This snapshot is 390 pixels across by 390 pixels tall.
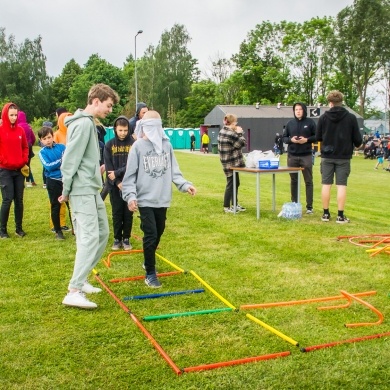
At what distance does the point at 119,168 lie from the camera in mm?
7512

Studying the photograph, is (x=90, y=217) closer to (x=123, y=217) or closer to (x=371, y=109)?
(x=123, y=217)

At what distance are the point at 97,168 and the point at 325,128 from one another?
5256mm

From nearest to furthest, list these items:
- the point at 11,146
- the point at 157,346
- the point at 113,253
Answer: the point at 157,346
the point at 113,253
the point at 11,146

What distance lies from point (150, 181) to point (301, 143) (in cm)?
496

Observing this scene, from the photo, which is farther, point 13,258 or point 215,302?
point 13,258

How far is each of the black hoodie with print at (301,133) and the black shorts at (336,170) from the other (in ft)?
2.45

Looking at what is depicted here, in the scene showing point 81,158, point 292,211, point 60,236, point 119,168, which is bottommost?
point 60,236

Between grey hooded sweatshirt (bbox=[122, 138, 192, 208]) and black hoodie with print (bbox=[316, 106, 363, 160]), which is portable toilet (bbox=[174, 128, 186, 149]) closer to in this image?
black hoodie with print (bbox=[316, 106, 363, 160])

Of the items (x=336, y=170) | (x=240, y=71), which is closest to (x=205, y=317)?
(x=336, y=170)

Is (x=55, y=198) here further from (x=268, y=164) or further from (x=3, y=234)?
(x=268, y=164)

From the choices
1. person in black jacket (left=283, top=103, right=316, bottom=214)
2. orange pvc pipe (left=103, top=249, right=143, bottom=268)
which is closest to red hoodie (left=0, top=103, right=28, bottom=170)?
orange pvc pipe (left=103, top=249, right=143, bottom=268)

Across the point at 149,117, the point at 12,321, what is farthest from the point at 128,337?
the point at 149,117

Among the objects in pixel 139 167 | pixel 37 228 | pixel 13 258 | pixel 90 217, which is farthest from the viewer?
pixel 37 228

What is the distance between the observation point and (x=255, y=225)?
367 inches
